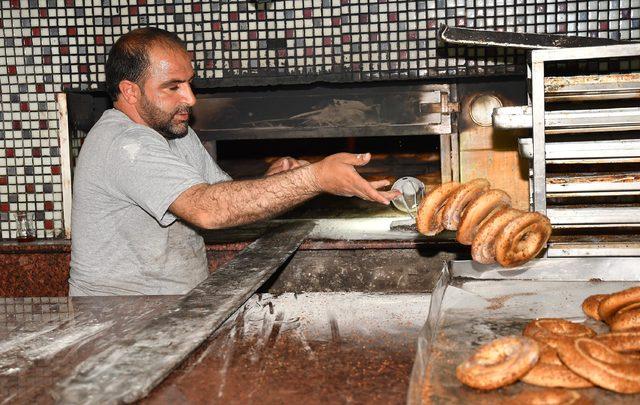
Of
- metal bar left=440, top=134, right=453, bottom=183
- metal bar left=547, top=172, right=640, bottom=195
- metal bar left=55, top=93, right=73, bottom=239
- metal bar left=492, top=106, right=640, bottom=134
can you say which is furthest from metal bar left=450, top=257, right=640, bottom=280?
metal bar left=55, top=93, right=73, bottom=239

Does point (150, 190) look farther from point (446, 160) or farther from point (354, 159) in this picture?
point (446, 160)

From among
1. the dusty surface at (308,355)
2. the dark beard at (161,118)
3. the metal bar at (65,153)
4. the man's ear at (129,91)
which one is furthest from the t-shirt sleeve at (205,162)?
the dusty surface at (308,355)

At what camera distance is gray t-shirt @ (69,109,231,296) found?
2.61 metres

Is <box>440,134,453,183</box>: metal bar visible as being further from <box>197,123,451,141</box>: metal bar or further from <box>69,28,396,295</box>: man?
<box>69,28,396,295</box>: man

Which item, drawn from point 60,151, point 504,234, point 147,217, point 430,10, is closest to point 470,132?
point 430,10

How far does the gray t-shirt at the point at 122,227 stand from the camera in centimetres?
261

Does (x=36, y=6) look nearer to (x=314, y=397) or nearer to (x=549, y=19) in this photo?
(x=549, y=19)

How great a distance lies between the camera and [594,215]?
2365mm

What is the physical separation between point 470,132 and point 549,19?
750 mm

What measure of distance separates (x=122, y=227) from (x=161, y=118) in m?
0.53

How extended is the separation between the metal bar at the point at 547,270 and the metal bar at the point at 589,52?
0.77 metres

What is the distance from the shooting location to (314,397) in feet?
4.82

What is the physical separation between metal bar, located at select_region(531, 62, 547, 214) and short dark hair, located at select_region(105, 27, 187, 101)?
5.26 ft

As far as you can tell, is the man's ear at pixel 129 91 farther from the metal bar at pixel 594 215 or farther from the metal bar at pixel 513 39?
the metal bar at pixel 594 215
